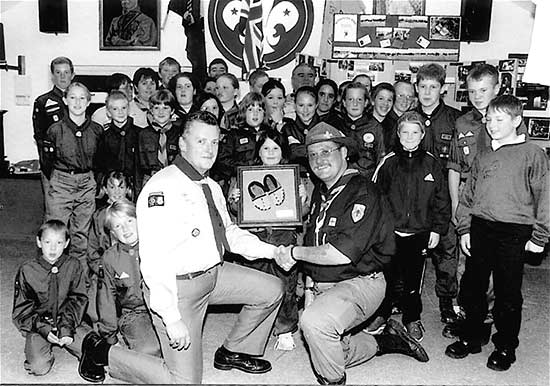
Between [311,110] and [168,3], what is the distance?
3.32 metres

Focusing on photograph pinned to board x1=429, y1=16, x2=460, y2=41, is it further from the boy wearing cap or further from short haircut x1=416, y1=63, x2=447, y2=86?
the boy wearing cap

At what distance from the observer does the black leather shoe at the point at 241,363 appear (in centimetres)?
340

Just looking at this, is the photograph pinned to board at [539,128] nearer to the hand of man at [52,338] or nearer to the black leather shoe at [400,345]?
the black leather shoe at [400,345]

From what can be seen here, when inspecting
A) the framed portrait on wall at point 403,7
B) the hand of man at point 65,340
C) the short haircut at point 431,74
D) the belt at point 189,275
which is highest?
the framed portrait on wall at point 403,7

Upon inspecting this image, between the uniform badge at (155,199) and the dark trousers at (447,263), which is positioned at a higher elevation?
the uniform badge at (155,199)

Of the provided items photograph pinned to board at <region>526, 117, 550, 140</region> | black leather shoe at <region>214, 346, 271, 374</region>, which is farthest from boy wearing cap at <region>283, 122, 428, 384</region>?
photograph pinned to board at <region>526, 117, 550, 140</region>

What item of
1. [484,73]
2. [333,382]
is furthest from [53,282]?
[484,73]

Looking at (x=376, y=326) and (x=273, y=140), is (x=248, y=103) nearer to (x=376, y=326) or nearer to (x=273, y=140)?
(x=273, y=140)

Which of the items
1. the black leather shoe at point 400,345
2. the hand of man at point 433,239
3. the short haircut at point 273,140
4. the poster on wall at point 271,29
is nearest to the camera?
the black leather shoe at point 400,345

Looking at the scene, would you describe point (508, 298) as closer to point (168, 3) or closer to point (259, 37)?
point (259, 37)

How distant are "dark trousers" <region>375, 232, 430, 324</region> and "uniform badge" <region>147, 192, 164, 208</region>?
1.63 m

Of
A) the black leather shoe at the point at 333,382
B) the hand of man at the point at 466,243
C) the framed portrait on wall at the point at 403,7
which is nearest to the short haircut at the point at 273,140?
the hand of man at the point at 466,243

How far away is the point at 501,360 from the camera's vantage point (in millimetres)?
3477

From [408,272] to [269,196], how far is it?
990 millimetres
